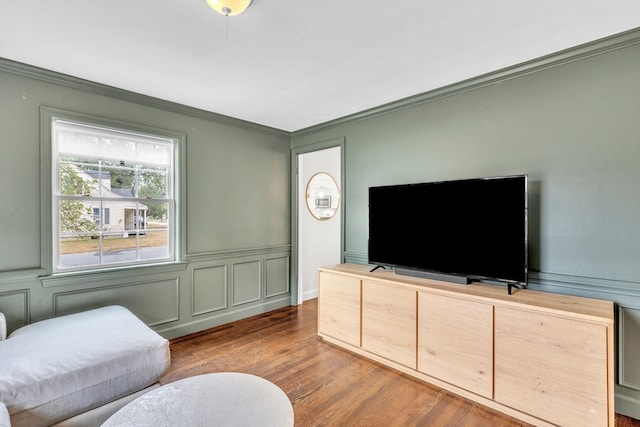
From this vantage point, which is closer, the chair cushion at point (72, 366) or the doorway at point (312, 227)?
the chair cushion at point (72, 366)

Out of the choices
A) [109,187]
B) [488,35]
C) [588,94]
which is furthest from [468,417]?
[109,187]

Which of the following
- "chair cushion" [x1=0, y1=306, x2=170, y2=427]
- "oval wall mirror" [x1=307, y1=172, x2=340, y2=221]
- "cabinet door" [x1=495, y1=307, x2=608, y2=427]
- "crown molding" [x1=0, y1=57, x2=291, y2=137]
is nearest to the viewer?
"chair cushion" [x1=0, y1=306, x2=170, y2=427]

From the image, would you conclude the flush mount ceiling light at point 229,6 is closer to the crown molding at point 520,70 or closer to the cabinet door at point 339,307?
the crown molding at point 520,70

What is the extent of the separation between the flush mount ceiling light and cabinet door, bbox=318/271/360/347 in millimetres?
2228

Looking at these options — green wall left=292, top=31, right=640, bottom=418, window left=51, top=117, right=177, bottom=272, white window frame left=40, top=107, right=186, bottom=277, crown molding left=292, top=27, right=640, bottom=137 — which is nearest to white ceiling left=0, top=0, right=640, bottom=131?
crown molding left=292, top=27, right=640, bottom=137

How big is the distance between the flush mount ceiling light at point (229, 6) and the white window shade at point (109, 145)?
1892 mm

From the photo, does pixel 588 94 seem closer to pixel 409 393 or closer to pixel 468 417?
pixel 468 417

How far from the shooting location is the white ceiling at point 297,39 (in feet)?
5.48

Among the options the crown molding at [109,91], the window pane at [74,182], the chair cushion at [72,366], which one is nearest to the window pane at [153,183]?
the window pane at [74,182]

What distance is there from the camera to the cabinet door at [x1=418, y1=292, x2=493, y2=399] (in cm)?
202

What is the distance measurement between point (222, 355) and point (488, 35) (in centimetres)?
328

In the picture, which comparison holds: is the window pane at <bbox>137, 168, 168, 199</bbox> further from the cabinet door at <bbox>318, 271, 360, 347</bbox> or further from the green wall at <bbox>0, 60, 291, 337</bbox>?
the cabinet door at <bbox>318, 271, 360, 347</bbox>

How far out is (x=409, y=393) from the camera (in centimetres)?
219

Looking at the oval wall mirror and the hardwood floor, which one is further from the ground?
the oval wall mirror
